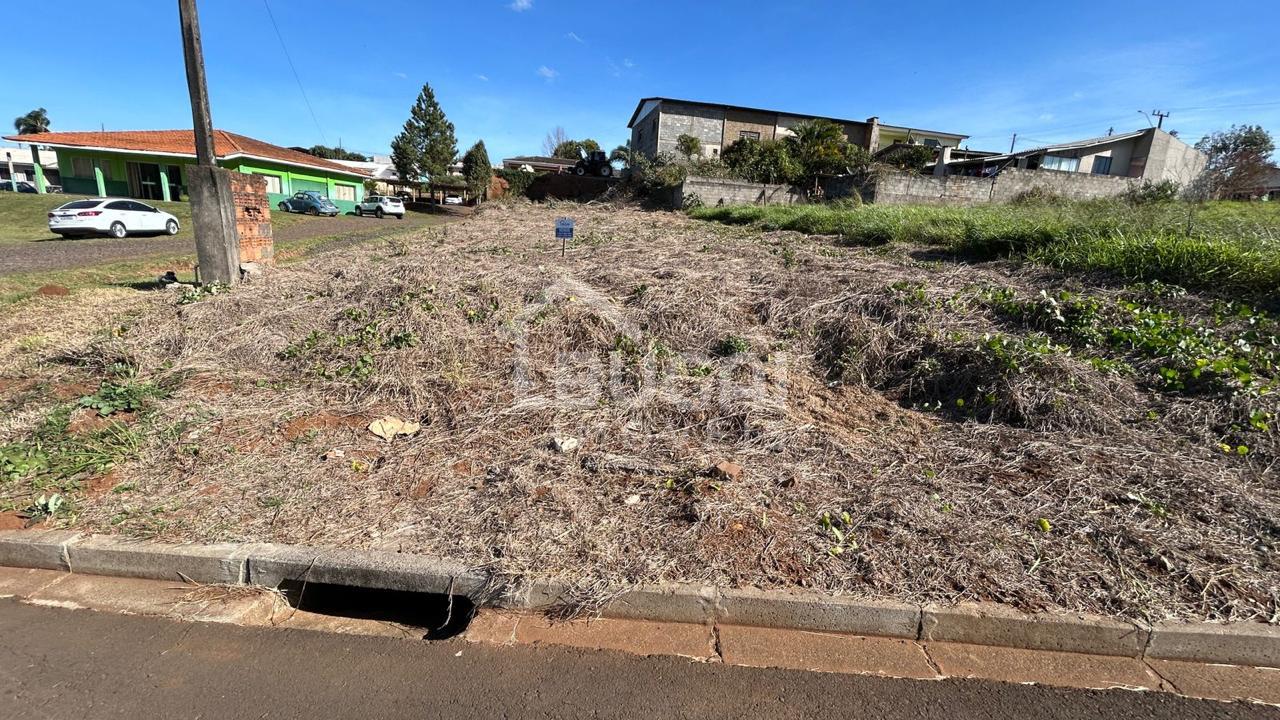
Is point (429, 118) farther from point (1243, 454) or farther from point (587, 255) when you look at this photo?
point (1243, 454)

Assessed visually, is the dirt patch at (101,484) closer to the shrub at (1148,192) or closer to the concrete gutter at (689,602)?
the concrete gutter at (689,602)

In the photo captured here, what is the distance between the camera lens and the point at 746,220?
13.7 metres

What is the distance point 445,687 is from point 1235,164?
36.7 m

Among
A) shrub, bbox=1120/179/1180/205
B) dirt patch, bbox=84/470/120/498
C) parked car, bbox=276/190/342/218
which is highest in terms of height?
shrub, bbox=1120/179/1180/205

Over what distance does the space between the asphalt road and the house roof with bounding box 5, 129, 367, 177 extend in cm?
2689

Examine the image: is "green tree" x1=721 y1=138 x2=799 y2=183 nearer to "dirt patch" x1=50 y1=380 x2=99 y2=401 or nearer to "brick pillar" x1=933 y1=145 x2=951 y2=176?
"brick pillar" x1=933 y1=145 x2=951 y2=176

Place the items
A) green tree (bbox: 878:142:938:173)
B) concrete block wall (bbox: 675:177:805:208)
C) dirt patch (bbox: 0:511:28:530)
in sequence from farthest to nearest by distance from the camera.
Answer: green tree (bbox: 878:142:938:173)
concrete block wall (bbox: 675:177:805:208)
dirt patch (bbox: 0:511:28:530)

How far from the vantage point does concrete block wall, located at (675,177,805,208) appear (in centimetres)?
1980

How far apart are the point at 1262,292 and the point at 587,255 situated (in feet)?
23.7

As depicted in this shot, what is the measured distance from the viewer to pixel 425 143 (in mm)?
40969

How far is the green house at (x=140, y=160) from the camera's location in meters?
24.6

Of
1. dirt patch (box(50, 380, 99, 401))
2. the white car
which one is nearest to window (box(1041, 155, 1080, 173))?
dirt patch (box(50, 380, 99, 401))

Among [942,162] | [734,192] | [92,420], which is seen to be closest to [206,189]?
[92,420]

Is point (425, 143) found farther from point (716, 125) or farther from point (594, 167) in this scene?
point (716, 125)
